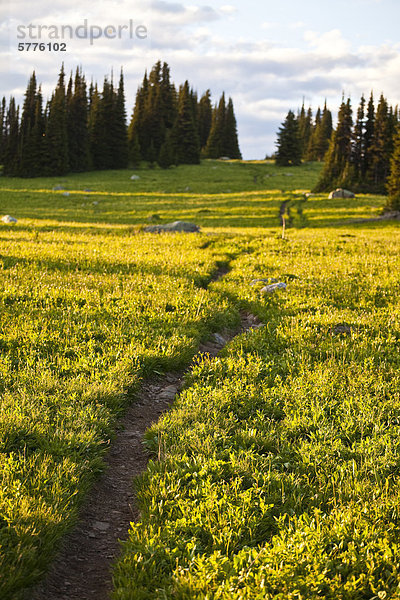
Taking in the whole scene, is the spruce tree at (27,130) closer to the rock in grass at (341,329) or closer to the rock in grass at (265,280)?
the rock in grass at (265,280)

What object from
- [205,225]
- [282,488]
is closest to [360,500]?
[282,488]

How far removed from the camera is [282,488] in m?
4.68

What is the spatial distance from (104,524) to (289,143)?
10160 cm

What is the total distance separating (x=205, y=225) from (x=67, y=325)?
27.1 meters

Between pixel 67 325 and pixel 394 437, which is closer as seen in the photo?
pixel 394 437

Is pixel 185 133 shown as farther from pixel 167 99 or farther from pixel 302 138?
pixel 302 138

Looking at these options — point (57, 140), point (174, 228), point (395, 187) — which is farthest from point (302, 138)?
point (174, 228)

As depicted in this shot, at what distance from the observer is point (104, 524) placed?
4637 mm

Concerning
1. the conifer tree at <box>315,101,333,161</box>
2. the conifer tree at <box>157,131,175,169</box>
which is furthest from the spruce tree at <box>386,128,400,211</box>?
the conifer tree at <box>315,101,333,161</box>

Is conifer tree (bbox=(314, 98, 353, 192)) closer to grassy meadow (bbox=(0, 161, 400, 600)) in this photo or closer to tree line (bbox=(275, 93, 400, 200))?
tree line (bbox=(275, 93, 400, 200))

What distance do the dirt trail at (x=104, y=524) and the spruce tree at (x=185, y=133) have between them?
304ft

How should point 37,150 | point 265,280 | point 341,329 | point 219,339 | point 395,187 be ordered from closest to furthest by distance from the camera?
point 341,329 < point 219,339 < point 265,280 < point 395,187 < point 37,150

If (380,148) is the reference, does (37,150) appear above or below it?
above

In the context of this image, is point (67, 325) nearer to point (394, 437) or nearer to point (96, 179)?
point (394, 437)
